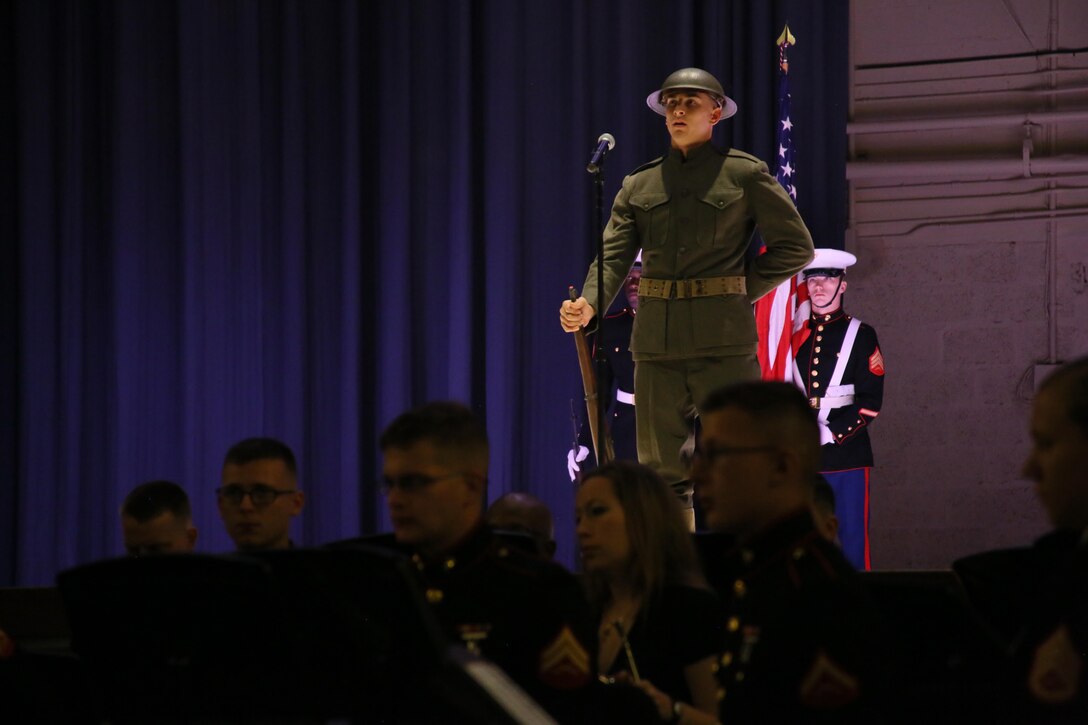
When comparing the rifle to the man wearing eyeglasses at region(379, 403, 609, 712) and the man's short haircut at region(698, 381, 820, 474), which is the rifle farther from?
the man's short haircut at region(698, 381, 820, 474)

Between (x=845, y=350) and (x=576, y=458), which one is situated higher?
(x=845, y=350)

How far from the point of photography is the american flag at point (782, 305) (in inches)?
236

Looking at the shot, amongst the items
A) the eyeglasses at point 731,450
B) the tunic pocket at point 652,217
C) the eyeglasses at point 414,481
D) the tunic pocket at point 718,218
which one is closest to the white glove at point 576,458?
the tunic pocket at point 652,217

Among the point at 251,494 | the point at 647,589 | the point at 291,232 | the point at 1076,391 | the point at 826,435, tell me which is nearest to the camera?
the point at 1076,391

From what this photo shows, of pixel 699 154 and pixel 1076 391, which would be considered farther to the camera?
pixel 699 154

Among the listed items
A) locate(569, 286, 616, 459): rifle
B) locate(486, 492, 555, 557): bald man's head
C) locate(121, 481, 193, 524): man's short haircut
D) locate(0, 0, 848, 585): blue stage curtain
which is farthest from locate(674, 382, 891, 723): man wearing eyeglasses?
locate(0, 0, 848, 585): blue stage curtain

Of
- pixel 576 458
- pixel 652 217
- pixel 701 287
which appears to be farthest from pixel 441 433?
pixel 576 458

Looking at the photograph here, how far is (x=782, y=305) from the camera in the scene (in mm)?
6059

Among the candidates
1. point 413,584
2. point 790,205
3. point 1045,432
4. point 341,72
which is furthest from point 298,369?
point 1045,432

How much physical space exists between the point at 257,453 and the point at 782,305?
11.6 feet

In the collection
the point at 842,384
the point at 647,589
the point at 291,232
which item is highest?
the point at 291,232

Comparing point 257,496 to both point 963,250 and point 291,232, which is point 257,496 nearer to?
point 291,232

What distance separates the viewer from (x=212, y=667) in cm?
206

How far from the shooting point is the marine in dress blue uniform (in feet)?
19.7
